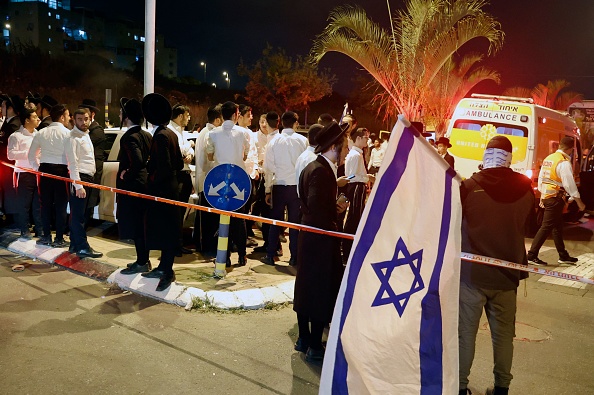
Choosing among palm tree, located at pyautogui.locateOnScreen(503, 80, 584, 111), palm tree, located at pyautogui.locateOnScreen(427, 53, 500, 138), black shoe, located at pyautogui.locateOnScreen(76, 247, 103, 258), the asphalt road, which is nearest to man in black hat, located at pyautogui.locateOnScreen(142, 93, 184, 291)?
the asphalt road

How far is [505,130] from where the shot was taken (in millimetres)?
11609

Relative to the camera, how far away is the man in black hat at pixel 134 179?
6621mm

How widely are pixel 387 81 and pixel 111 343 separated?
42.3ft

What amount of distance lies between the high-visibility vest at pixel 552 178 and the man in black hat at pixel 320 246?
17.7 ft

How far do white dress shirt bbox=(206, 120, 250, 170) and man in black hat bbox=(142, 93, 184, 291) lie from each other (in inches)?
46.9

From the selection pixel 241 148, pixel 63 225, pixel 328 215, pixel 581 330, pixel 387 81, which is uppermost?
pixel 387 81

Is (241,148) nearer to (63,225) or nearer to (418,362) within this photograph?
(63,225)

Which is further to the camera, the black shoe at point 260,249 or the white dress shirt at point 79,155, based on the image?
the black shoe at point 260,249

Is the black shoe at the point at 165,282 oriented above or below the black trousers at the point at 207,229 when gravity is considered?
below

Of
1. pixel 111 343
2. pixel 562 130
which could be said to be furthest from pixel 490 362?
pixel 562 130

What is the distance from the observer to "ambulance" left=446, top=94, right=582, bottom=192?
444 inches

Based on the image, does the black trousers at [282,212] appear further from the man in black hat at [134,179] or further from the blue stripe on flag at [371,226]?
the blue stripe on flag at [371,226]

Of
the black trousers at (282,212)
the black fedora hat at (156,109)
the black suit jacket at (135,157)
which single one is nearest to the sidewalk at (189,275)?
the black trousers at (282,212)

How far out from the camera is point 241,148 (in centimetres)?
762
